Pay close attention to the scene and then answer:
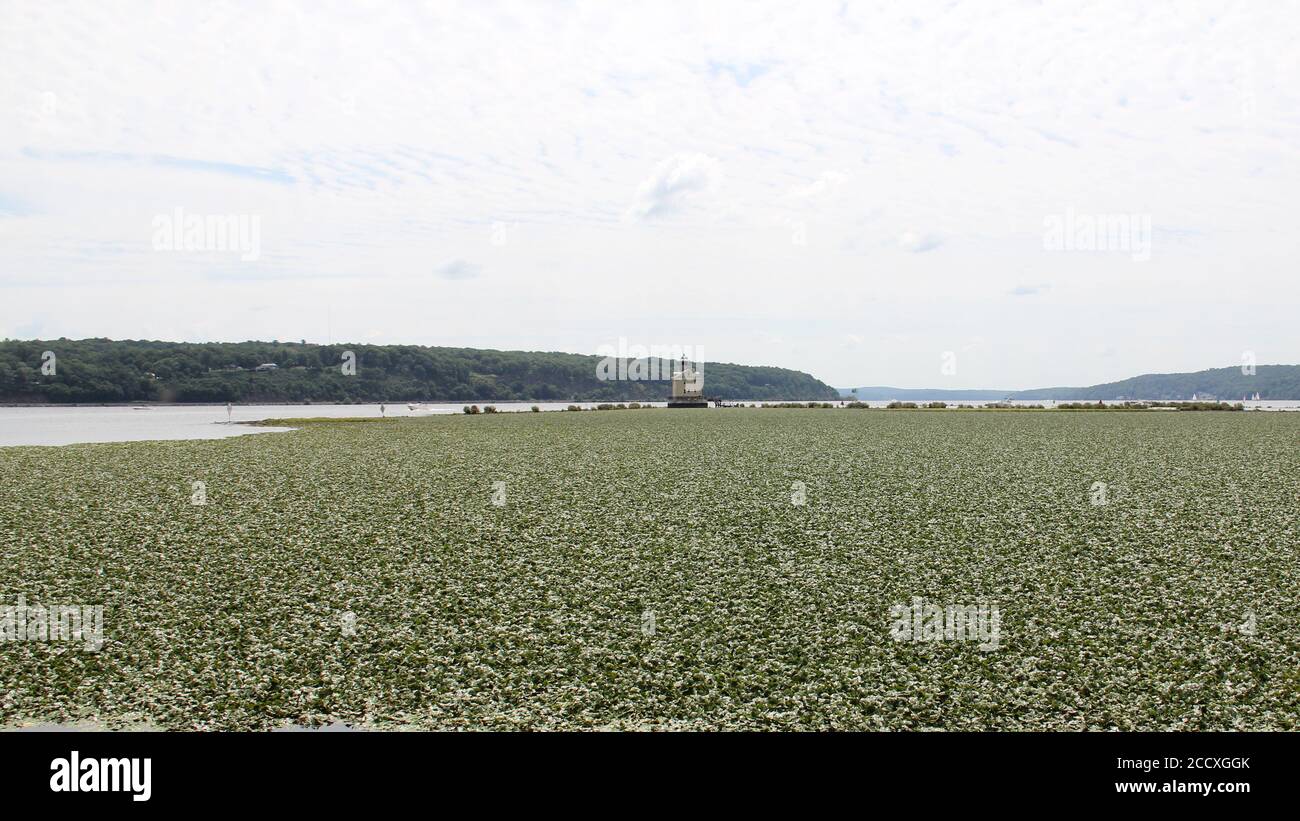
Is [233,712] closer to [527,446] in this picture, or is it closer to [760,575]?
[760,575]

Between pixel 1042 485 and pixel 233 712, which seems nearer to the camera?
pixel 233 712

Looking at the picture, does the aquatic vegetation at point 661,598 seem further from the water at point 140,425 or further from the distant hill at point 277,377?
the distant hill at point 277,377

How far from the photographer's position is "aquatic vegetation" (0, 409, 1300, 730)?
239 inches

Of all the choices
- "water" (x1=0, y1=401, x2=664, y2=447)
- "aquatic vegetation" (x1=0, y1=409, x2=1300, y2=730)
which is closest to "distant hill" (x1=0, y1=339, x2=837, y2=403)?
"water" (x1=0, y1=401, x2=664, y2=447)

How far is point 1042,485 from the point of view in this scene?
16.1m

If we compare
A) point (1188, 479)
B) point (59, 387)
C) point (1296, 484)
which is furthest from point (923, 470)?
point (59, 387)

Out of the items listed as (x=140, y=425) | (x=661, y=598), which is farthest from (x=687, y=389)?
(x=661, y=598)

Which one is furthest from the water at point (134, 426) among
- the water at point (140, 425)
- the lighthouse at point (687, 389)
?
the lighthouse at point (687, 389)

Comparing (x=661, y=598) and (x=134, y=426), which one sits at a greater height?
(x=661, y=598)

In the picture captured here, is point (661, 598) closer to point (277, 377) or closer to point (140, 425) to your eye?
point (140, 425)

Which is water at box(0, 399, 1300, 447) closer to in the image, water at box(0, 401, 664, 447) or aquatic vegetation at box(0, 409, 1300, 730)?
water at box(0, 401, 664, 447)

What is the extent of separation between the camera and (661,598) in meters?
8.64
